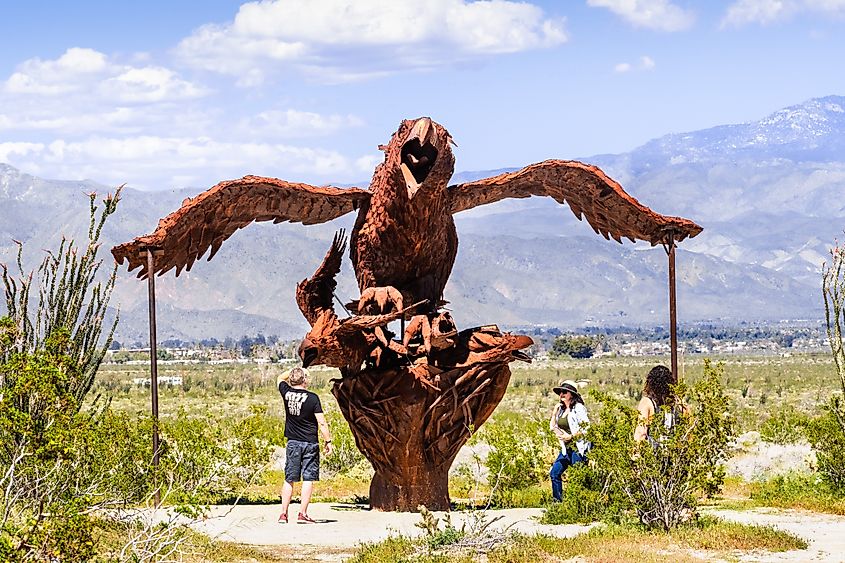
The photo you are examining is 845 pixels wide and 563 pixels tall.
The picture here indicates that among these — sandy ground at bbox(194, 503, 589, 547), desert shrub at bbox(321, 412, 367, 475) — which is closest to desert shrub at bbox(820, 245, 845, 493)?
sandy ground at bbox(194, 503, 589, 547)

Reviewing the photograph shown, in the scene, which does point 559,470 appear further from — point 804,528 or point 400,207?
point 400,207

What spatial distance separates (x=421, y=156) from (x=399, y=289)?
4.57 feet

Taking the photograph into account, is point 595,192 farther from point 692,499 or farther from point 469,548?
point 469,548

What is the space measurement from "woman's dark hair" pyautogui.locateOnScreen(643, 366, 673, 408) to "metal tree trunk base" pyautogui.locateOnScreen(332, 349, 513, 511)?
4.85ft

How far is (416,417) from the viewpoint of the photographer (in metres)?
12.7

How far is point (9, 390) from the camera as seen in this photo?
7.95m

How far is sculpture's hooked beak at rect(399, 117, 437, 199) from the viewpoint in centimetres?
1240

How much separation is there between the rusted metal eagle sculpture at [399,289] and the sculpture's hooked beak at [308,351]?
0.01m

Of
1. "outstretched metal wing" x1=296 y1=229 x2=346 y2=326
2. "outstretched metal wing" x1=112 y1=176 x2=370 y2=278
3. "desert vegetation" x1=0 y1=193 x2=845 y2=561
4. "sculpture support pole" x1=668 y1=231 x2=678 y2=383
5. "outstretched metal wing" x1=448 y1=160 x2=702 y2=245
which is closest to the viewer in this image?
"desert vegetation" x1=0 y1=193 x2=845 y2=561

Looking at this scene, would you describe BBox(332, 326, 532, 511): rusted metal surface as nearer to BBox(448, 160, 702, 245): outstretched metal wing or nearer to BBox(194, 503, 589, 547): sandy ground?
BBox(194, 503, 589, 547): sandy ground

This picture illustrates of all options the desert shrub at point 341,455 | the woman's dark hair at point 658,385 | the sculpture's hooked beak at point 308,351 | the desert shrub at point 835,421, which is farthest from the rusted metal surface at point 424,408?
the desert shrub at point 341,455

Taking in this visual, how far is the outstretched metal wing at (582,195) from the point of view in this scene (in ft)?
43.5

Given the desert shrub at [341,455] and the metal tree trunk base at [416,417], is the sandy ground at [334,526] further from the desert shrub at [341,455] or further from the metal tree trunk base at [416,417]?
the desert shrub at [341,455]

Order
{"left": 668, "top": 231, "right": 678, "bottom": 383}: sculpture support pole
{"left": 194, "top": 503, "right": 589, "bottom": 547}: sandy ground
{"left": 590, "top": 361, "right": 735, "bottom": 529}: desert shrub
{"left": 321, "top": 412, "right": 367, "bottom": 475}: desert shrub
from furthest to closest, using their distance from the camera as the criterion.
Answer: {"left": 321, "top": 412, "right": 367, "bottom": 475}: desert shrub → {"left": 668, "top": 231, "right": 678, "bottom": 383}: sculpture support pole → {"left": 194, "top": 503, "right": 589, "bottom": 547}: sandy ground → {"left": 590, "top": 361, "right": 735, "bottom": 529}: desert shrub
